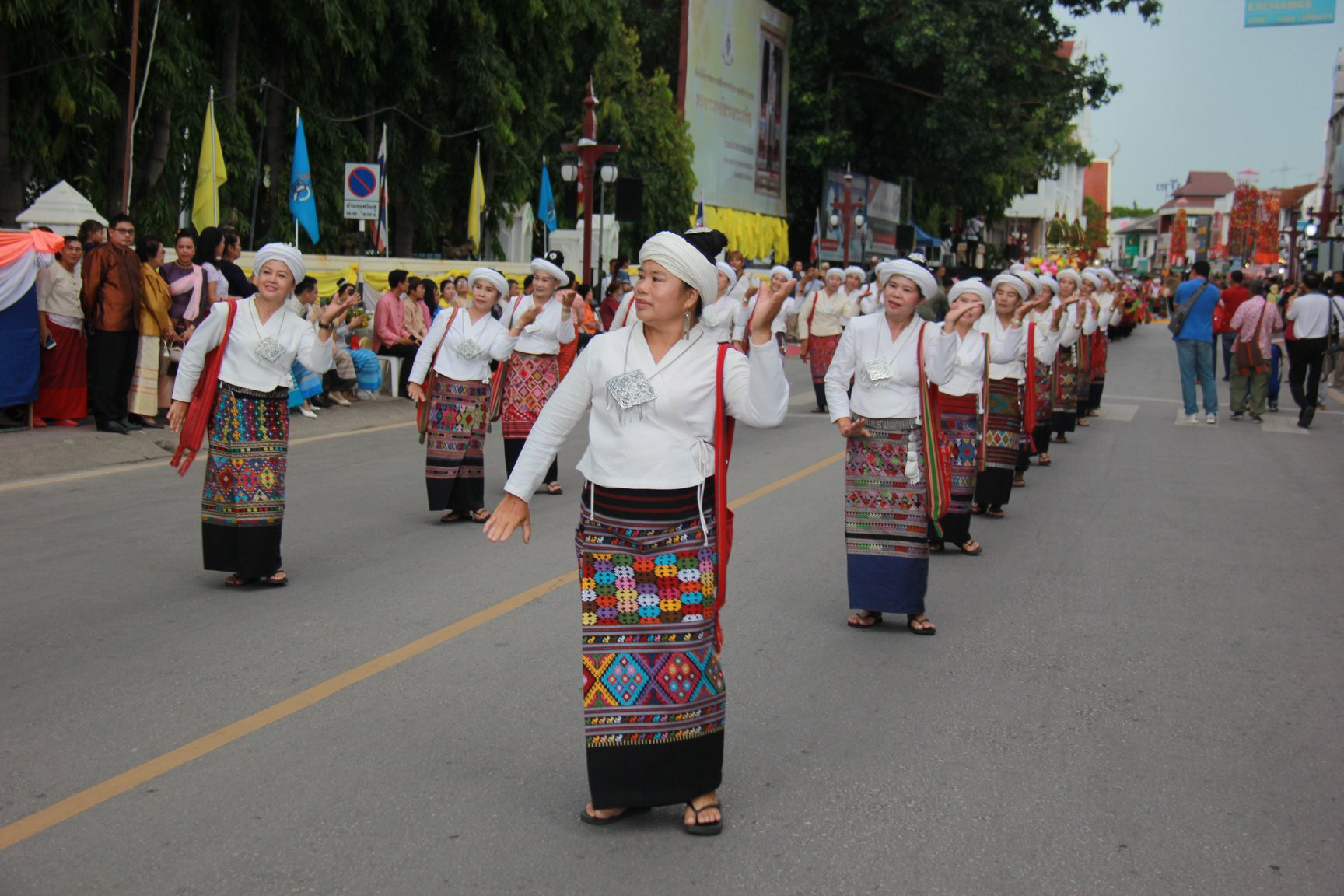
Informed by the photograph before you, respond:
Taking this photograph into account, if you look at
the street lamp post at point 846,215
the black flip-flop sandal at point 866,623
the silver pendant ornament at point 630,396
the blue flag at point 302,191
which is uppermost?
the street lamp post at point 846,215

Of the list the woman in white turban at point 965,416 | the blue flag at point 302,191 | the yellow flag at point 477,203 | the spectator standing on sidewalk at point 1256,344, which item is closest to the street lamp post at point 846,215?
the yellow flag at point 477,203

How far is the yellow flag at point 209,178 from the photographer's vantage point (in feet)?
55.2

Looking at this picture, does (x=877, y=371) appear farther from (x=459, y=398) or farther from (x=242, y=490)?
(x=459, y=398)

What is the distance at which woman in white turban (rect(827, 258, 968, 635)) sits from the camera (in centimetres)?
691

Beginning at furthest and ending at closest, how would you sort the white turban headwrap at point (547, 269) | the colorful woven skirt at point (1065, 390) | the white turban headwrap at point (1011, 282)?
1. the colorful woven skirt at point (1065, 390)
2. the white turban headwrap at point (547, 269)
3. the white turban headwrap at point (1011, 282)

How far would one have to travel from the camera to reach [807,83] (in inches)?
1732

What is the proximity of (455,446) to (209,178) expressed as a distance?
29.7ft

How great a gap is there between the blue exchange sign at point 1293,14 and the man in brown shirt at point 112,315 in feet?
82.4

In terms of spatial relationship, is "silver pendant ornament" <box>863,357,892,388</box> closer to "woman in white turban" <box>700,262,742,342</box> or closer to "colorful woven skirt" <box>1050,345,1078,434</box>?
"woman in white turban" <box>700,262,742,342</box>

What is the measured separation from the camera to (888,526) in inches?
274

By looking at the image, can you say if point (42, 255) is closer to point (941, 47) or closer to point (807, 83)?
point (941, 47)

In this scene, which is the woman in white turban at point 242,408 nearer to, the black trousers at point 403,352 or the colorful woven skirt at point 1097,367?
the black trousers at point 403,352

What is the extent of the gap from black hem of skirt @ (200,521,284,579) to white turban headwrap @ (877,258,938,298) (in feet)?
11.6

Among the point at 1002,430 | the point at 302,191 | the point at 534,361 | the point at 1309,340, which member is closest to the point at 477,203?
the point at 302,191
